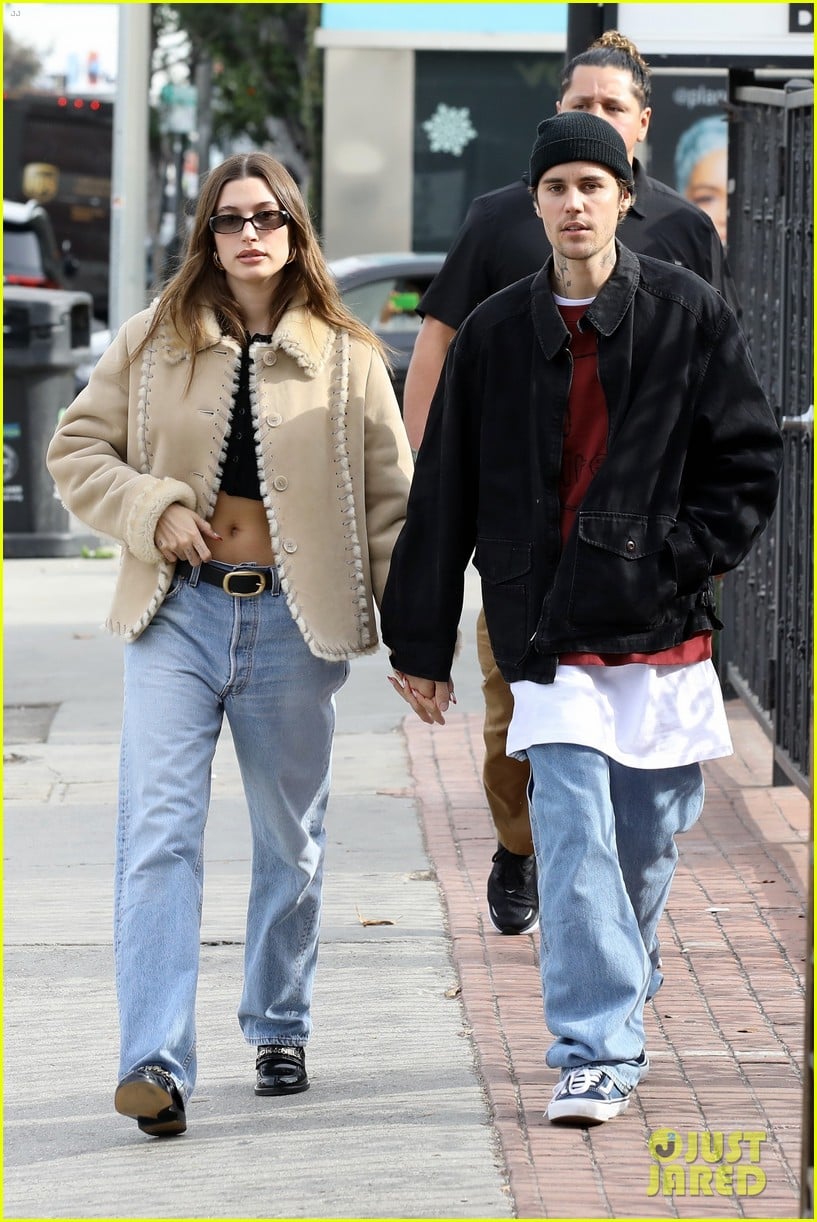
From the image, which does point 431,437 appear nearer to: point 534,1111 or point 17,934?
point 534,1111

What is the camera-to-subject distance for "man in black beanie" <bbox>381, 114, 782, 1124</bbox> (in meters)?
4.19

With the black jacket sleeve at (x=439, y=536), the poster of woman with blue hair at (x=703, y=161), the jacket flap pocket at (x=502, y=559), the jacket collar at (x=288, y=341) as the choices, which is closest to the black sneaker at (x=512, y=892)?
the black jacket sleeve at (x=439, y=536)

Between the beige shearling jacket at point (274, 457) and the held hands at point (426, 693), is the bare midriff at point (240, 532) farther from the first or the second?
the held hands at point (426, 693)

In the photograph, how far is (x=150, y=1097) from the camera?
4125mm

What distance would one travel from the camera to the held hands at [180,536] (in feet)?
14.0

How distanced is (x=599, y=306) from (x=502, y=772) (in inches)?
63.2

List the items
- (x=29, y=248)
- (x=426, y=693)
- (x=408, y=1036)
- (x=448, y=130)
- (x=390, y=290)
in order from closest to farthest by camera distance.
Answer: (x=426, y=693) < (x=408, y=1036) < (x=390, y=290) < (x=448, y=130) < (x=29, y=248)

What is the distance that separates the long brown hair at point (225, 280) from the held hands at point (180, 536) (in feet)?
1.18

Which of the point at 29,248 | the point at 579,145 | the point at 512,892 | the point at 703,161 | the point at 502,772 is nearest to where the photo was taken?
the point at 579,145

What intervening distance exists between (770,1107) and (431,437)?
1.56 meters

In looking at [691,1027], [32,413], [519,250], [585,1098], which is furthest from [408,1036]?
[32,413]

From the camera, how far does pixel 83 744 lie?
8.47 metres

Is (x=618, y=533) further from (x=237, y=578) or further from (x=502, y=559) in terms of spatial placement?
(x=237, y=578)

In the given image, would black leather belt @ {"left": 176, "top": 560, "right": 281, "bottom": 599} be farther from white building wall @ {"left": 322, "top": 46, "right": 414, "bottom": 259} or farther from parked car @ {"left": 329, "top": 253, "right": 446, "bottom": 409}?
white building wall @ {"left": 322, "top": 46, "right": 414, "bottom": 259}
